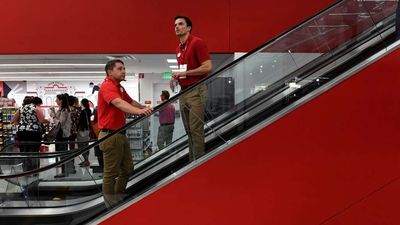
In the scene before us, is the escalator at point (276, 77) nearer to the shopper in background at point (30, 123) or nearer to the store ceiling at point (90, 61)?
the store ceiling at point (90, 61)

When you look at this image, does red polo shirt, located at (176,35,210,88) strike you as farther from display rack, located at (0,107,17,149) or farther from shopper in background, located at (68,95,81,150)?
display rack, located at (0,107,17,149)

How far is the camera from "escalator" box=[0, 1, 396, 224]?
329cm

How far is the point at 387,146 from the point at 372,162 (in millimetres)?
193

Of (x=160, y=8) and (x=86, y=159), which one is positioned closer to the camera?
(x=86, y=159)

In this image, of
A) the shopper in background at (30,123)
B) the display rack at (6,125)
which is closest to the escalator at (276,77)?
the shopper in background at (30,123)

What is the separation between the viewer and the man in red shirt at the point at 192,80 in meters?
3.33

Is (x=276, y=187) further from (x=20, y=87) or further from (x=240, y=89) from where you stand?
(x=20, y=87)

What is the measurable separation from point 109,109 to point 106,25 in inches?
115

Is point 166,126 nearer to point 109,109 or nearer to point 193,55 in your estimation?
point 109,109

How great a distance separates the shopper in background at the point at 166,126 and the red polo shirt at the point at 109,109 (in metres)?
0.42

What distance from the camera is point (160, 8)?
19.5ft

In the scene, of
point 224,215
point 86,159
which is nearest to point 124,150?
point 86,159

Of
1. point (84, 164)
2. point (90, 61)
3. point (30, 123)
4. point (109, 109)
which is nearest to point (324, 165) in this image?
point (109, 109)

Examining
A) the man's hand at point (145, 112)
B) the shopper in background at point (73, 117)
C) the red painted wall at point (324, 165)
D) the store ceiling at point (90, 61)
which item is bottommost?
the red painted wall at point (324, 165)
